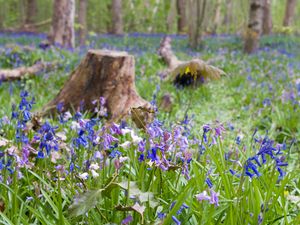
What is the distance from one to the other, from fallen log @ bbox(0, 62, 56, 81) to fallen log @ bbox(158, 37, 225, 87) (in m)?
2.09

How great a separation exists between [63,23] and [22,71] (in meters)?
4.32

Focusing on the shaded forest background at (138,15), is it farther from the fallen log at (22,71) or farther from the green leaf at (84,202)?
the green leaf at (84,202)

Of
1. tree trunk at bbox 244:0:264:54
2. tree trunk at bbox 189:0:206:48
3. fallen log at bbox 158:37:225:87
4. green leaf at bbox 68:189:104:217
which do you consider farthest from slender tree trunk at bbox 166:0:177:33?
green leaf at bbox 68:189:104:217

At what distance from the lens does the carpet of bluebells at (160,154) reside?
5.98 ft

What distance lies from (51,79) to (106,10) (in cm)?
2526

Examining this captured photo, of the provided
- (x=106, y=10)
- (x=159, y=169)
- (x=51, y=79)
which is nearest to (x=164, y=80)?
(x=51, y=79)

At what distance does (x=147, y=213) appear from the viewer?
186cm

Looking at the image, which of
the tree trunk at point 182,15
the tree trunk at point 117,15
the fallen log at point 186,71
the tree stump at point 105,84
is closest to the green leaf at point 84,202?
the fallen log at point 186,71

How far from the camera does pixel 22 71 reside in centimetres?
710

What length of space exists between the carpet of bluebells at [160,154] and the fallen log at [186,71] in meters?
0.21

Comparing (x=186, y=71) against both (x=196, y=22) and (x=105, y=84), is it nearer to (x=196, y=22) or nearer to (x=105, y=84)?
(x=105, y=84)

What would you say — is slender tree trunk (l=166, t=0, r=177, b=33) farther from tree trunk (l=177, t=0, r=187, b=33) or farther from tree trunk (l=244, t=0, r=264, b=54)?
tree trunk (l=244, t=0, r=264, b=54)

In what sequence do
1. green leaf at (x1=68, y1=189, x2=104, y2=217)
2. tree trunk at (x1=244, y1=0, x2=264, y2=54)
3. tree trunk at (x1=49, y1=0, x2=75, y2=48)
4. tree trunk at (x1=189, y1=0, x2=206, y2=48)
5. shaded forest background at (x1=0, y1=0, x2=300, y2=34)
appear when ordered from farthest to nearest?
shaded forest background at (x1=0, y1=0, x2=300, y2=34), tree trunk at (x1=189, y1=0, x2=206, y2=48), tree trunk at (x1=244, y1=0, x2=264, y2=54), tree trunk at (x1=49, y1=0, x2=75, y2=48), green leaf at (x1=68, y1=189, x2=104, y2=217)

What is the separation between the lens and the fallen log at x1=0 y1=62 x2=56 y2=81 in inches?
269
